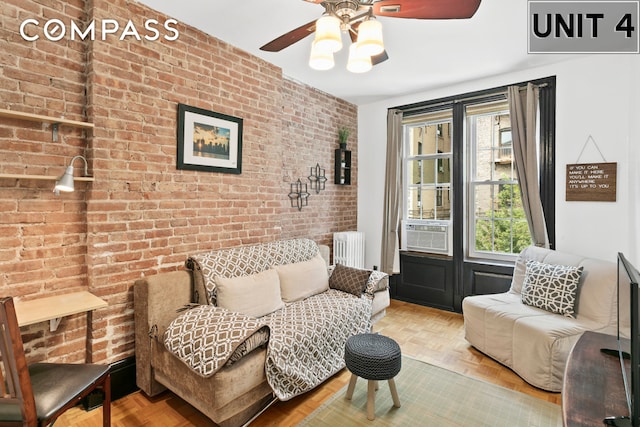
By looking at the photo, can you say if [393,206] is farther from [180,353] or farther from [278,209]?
[180,353]

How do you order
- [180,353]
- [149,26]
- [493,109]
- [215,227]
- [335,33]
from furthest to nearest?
[493,109]
[215,227]
[149,26]
[180,353]
[335,33]

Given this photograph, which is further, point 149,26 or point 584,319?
point 584,319

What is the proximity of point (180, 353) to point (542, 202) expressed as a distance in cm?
364

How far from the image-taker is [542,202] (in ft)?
11.3

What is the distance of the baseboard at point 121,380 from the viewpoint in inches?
86.7

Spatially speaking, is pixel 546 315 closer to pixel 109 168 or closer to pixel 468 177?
pixel 468 177

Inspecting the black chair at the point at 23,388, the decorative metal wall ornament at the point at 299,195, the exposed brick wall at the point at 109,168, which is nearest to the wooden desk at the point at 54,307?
the exposed brick wall at the point at 109,168

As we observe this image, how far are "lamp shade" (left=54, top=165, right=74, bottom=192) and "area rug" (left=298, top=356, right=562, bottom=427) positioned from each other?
2023 millimetres

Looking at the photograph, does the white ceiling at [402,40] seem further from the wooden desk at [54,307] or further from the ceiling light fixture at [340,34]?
the wooden desk at [54,307]

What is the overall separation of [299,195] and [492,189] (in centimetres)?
232

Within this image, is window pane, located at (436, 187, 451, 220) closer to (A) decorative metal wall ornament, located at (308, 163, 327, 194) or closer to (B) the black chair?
→ (A) decorative metal wall ornament, located at (308, 163, 327, 194)

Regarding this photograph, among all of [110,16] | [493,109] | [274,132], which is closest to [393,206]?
[493,109]

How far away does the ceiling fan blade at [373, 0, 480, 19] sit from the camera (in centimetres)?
162

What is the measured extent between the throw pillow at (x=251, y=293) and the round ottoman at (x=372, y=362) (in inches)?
29.8
